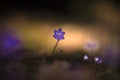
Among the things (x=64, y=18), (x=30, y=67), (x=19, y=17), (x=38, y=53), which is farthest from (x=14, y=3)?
(x=30, y=67)

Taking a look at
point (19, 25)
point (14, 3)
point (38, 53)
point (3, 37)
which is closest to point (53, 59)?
point (38, 53)

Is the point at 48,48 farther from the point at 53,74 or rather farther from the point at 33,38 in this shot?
the point at 53,74

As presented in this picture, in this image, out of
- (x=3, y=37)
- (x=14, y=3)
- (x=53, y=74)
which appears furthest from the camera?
(x=14, y=3)

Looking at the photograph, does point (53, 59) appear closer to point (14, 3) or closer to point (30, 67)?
point (30, 67)

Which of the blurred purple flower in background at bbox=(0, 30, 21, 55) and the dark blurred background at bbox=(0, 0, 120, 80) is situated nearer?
the dark blurred background at bbox=(0, 0, 120, 80)

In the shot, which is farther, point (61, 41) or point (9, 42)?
point (61, 41)

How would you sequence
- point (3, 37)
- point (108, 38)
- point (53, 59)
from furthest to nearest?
point (108, 38) < point (3, 37) < point (53, 59)

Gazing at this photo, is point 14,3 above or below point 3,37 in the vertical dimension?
above

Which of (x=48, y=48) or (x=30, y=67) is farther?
(x=48, y=48)

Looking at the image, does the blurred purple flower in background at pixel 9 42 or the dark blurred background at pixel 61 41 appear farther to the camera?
the blurred purple flower in background at pixel 9 42
